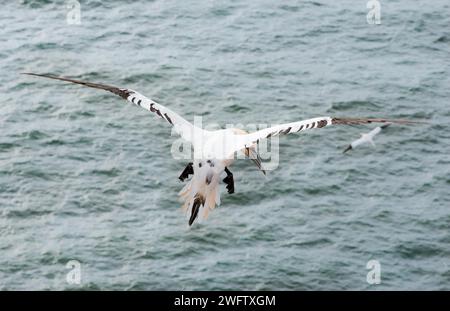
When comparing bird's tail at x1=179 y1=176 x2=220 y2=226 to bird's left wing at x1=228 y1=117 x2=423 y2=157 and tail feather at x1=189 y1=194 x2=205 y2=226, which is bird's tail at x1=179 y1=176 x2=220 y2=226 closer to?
tail feather at x1=189 y1=194 x2=205 y2=226

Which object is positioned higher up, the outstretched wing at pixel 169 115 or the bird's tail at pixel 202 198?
the outstretched wing at pixel 169 115

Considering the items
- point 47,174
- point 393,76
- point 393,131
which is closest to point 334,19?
point 393,76

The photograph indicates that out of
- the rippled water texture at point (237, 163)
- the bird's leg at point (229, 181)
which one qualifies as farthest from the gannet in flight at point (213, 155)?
the rippled water texture at point (237, 163)

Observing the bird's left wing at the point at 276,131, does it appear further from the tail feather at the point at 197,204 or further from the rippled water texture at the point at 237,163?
the rippled water texture at the point at 237,163

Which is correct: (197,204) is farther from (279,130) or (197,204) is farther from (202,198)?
(279,130)

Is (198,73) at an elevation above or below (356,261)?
above

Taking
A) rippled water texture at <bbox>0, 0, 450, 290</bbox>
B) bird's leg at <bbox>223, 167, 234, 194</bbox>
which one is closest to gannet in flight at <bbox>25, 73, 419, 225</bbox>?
bird's leg at <bbox>223, 167, 234, 194</bbox>

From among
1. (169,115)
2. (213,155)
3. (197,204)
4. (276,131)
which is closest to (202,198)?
(197,204)
